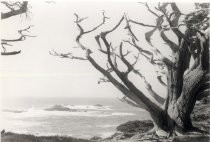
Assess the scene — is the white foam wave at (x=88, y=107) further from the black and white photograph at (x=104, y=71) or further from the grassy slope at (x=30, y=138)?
the grassy slope at (x=30, y=138)

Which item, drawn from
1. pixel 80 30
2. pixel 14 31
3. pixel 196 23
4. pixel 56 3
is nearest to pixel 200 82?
pixel 196 23

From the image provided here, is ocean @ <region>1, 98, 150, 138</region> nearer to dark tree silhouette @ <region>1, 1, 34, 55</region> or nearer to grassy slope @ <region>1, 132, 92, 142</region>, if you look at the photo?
grassy slope @ <region>1, 132, 92, 142</region>

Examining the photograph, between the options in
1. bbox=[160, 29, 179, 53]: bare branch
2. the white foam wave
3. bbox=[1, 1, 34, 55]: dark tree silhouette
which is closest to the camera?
bbox=[1, 1, 34, 55]: dark tree silhouette

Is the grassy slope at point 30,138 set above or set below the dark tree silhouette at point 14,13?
below

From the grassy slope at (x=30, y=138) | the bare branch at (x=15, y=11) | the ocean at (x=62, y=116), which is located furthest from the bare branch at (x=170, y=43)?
the bare branch at (x=15, y=11)

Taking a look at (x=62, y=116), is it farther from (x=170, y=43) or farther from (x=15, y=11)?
(x=170, y=43)

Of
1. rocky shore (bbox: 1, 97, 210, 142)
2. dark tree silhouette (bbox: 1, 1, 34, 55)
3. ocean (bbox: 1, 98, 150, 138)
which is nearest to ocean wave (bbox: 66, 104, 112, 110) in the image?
ocean (bbox: 1, 98, 150, 138)

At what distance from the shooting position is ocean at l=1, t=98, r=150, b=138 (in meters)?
6.67

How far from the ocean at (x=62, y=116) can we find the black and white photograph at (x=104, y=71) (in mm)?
17

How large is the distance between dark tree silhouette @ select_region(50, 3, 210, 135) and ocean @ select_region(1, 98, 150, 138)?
1.55ft

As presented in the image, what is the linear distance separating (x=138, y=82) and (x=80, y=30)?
4.54 ft

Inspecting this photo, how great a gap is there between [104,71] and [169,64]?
119 centimetres

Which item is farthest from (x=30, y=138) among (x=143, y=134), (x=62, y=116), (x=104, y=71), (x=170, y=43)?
(x=170, y=43)

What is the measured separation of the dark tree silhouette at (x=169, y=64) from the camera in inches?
277
